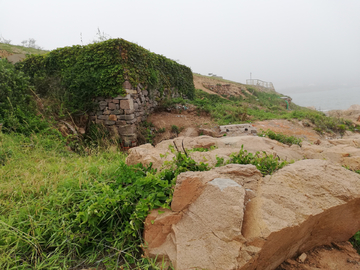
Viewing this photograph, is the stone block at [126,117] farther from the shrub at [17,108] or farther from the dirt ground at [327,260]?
the dirt ground at [327,260]

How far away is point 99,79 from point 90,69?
1.77 feet

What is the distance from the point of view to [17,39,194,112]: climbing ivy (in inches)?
271

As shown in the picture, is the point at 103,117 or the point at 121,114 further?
the point at 103,117

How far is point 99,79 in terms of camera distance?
6.93 meters

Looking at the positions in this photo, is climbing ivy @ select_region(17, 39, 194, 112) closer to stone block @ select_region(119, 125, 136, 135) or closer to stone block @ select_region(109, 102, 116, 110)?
stone block @ select_region(109, 102, 116, 110)

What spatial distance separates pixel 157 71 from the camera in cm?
959

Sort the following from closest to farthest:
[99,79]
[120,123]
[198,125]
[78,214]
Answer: [78,214], [99,79], [120,123], [198,125]

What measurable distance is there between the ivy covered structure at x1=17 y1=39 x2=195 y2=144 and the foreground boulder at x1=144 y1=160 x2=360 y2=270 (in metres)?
5.78

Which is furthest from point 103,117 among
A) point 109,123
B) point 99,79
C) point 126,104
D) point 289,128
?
point 289,128

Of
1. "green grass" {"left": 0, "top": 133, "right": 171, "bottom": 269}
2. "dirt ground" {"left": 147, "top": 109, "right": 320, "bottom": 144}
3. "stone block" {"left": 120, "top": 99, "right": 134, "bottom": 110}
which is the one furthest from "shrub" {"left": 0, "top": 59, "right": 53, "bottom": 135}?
"dirt ground" {"left": 147, "top": 109, "right": 320, "bottom": 144}

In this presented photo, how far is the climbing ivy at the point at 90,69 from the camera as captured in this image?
6.88 meters

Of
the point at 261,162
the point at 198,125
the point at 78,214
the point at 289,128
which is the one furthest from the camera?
the point at 289,128

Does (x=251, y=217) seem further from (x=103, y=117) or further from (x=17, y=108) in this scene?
(x=103, y=117)

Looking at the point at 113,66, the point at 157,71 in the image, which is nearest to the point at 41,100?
the point at 113,66
